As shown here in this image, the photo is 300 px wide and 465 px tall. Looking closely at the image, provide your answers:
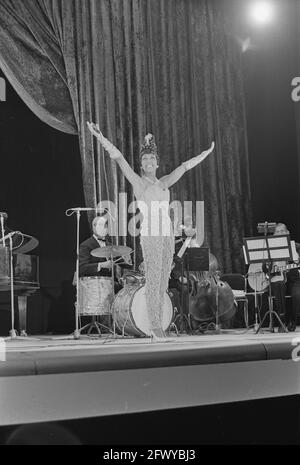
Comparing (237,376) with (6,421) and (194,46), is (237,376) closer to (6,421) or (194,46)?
(6,421)

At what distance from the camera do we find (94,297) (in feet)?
19.7

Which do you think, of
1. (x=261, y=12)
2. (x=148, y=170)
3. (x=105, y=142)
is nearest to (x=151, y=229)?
(x=148, y=170)

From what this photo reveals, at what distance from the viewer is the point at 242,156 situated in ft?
26.4

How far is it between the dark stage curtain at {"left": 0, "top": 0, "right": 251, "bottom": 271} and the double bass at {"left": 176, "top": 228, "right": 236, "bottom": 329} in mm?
1211

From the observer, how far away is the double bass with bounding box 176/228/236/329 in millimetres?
6352

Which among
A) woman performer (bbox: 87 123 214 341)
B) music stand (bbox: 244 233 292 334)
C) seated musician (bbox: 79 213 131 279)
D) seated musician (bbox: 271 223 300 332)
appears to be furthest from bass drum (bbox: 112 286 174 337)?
woman performer (bbox: 87 123 214 341)

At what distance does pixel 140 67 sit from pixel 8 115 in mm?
1634

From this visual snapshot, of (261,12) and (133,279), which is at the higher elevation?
(261,12)

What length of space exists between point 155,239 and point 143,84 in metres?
3.94

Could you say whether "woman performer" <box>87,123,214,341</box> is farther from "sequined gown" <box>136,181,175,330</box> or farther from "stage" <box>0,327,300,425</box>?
"stage" <box>0,327,300,425</box>

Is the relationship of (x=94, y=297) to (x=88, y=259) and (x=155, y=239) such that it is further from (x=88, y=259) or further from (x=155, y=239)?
(x=155, y=239)

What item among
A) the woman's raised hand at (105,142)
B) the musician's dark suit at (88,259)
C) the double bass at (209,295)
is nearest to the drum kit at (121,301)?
the musician's dark suit at (88,259)

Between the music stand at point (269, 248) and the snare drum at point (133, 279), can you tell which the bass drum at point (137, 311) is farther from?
the music stand at point (269, 248)
